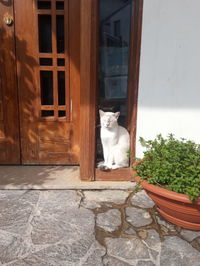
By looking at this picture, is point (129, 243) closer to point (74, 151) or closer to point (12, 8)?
point (74, 151)

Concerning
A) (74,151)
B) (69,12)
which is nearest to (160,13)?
(69,12)

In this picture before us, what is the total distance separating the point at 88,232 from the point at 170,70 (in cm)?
168

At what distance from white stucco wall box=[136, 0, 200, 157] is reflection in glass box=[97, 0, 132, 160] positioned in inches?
8.0

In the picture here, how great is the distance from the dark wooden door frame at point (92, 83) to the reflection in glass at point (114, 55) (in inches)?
3.0

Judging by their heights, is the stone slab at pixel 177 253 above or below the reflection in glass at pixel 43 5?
below

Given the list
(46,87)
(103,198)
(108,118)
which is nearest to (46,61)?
(46,87)

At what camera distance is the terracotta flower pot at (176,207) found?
184 centimetres

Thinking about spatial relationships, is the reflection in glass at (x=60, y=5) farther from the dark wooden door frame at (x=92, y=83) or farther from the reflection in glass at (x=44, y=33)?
the dark wooden door frame at (x=92, y=83)

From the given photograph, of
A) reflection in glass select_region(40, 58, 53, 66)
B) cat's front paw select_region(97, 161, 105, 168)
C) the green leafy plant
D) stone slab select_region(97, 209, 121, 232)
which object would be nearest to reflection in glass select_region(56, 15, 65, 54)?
reflection in glass select_region(40, 58, 53, 66)

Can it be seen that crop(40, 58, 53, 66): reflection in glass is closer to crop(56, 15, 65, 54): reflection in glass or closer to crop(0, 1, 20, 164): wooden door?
crop(56, 15, 65, 54): reflection in glass

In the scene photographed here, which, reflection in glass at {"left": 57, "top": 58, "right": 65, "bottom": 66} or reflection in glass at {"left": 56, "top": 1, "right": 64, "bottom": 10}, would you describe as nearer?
reflection in glass at {"left": 56, "top": 1, "right": 64, "bottom": 10}

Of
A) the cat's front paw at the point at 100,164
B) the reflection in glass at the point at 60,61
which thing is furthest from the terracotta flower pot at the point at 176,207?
the reflection in glass at the point at 60,61

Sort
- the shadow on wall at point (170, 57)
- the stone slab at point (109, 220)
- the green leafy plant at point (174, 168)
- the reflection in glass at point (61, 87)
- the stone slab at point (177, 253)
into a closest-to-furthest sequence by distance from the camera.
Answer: the stone slab at point (177, 253) → the green leafy plant at point (174, 168) → the stone slab at point (109, 220) → the shadow on wall at point (170, 57) → the reflection in glass at point (61, 87)

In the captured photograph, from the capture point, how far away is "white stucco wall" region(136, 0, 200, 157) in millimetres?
2369
